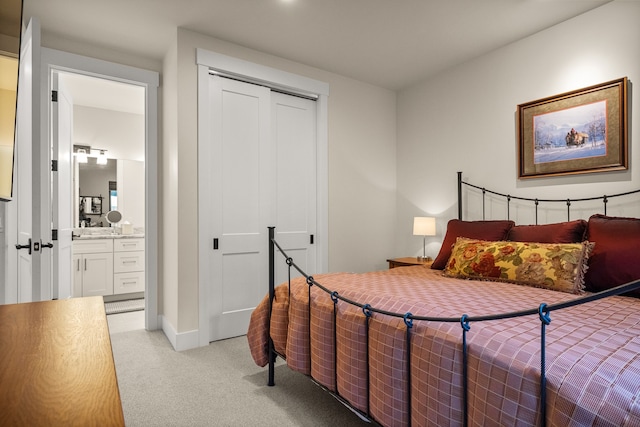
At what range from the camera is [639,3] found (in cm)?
237

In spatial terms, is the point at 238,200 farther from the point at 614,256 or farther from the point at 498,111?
the point at 614,256

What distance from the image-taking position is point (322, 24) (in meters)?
2.85

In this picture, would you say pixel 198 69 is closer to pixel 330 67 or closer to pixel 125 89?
pixel 330 67

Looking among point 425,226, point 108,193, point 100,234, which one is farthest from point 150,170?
point 425,226

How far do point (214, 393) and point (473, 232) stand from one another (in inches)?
82.9

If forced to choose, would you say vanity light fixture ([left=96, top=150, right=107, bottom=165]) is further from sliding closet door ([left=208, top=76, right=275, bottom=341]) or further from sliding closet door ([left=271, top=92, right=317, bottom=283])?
sliding closet door ([left=271, top=92, right=317, bottom=283])

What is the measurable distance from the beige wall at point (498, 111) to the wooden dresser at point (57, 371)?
306 cm

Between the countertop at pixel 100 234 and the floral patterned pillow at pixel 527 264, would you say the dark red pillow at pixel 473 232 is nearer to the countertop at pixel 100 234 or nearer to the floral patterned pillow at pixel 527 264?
the floral patterned pillow at pixel 527 264

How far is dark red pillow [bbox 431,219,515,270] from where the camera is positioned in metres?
2.67

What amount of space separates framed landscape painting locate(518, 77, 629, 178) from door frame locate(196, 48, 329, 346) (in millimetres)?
1768

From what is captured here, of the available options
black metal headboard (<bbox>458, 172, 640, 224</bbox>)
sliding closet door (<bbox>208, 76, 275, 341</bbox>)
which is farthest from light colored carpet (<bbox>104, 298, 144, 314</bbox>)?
black metal headboard (<bbox>458, 172, 640, 224</bbox>)

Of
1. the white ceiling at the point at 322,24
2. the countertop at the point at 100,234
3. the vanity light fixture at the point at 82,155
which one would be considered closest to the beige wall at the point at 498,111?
the white ceiling at the point at 322,24

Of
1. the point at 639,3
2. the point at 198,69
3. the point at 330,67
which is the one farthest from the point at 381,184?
the point at 639,3

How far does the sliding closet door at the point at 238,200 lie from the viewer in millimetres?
3086
